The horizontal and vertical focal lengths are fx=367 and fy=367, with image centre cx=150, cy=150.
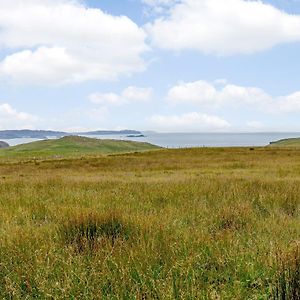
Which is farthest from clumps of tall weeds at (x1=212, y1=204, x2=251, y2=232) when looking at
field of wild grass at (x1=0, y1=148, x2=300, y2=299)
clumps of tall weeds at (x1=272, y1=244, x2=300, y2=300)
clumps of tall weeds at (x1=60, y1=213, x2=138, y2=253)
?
clumps of tall weeds at (x1=272, y1=244, x2=300, y2=300)

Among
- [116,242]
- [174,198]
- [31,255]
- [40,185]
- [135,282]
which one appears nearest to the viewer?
[135,282]

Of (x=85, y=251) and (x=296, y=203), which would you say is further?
(x=296, y=203)

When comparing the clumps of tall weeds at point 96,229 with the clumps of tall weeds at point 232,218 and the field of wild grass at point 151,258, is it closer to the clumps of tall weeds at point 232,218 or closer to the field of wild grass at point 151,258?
the field of wild grass at point 151,258

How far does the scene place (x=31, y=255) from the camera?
4621 millimetres

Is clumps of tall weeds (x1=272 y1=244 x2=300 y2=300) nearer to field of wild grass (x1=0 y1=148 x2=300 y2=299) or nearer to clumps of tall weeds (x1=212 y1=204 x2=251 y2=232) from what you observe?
field of wild grass (x1=0 y1=148 x2=300 y2=299)

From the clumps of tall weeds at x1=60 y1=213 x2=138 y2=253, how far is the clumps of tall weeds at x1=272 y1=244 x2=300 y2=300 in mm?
2251

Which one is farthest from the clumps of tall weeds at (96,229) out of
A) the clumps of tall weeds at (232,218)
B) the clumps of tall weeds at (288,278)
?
the clumps of tall weeds at (288,278)

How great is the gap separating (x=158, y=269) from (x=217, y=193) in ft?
21.7

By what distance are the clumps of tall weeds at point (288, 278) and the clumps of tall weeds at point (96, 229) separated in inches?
88.6

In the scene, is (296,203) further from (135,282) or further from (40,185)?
(40,185)

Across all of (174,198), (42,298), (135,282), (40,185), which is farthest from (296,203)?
(40,185)

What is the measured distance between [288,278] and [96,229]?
3.33 meters

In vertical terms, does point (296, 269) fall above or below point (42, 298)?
above

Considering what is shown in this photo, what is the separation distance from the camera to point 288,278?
3664 millimetres
